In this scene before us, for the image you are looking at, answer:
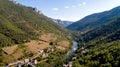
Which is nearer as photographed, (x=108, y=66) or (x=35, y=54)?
(x=108, y=66)

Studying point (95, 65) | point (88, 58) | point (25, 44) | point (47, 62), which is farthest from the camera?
point (25, 44)

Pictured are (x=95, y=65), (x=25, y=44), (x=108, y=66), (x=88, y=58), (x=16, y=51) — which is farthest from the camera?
(x=25, y=44)

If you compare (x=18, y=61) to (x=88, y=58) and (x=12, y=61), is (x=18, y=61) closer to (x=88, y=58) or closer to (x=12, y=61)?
(x=12, y=61)

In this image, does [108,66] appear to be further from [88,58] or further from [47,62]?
[47,62]

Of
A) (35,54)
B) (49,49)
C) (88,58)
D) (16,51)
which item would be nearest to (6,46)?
(16,51)

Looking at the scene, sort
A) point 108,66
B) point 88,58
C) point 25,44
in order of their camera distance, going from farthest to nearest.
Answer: point 25,44 < point 88,58 < point 108,66

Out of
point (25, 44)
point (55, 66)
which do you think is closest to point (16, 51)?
point (25, 44)

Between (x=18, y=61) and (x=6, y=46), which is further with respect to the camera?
(x=6, y=46)

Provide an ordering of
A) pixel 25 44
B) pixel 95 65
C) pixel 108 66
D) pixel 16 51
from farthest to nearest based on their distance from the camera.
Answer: pixel 25 44 < pixel 16 51 < pixel 95 65 < pixel 108 66

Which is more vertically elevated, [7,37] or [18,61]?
[7,37]
